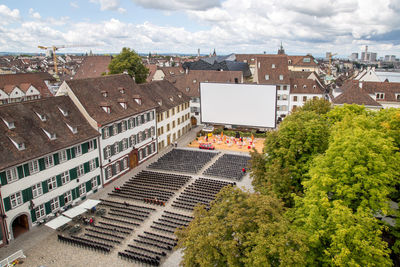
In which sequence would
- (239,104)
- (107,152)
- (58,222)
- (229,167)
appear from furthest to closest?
(239,104) → (229,167) → (107,152) → (58,222)

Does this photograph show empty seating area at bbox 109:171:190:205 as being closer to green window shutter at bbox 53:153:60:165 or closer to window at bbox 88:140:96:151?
window at bbox 88:140:96:151

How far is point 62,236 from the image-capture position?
27500 millimetres

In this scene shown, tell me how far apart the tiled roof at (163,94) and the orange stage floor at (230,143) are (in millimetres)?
7875

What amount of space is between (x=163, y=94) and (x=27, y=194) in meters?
31.7

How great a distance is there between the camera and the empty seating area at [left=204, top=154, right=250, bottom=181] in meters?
41.6

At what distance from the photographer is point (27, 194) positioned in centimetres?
2816

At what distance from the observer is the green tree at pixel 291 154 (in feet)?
87.7

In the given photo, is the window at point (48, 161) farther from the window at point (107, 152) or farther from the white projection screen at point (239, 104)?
the white projection screen at point (239, 104)

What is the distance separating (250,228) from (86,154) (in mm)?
23387

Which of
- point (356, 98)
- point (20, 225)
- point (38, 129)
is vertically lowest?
point (20, 225)

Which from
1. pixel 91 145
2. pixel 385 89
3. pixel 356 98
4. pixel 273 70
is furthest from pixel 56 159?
pixel 385 89

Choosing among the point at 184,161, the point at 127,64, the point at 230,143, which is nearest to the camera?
the point at 184,161

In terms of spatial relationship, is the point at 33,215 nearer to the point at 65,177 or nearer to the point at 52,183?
the point at 52,183

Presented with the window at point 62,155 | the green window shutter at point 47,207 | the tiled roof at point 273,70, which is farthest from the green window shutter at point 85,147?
the tiled roof at point 273,70
